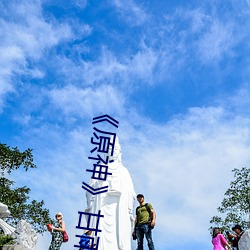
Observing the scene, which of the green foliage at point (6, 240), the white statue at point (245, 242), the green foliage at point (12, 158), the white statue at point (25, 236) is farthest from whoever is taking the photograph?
the green foliage at point (12, 158)

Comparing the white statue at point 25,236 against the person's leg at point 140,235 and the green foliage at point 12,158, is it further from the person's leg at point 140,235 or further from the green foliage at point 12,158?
the green foliage at point 12,158

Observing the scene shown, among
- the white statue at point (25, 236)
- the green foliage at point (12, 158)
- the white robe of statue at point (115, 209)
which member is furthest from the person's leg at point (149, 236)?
the green foliage at point (12, 158)

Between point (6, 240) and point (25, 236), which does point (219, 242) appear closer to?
point (25, 236)

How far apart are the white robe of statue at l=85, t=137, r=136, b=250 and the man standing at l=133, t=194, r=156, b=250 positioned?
3600mm

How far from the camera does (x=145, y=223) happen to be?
383 inches

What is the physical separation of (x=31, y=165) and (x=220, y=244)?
14.9 meters

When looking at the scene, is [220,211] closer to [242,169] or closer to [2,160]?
[242,169]

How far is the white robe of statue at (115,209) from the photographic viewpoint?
1334cm

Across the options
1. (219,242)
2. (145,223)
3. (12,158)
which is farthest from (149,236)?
(12,158)

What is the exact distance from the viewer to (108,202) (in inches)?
542

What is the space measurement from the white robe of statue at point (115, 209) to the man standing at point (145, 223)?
3.60m

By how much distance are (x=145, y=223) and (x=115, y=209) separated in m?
4.05

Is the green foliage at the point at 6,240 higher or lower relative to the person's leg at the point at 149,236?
higher

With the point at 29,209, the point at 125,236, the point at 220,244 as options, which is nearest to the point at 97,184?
the point at 125,236
